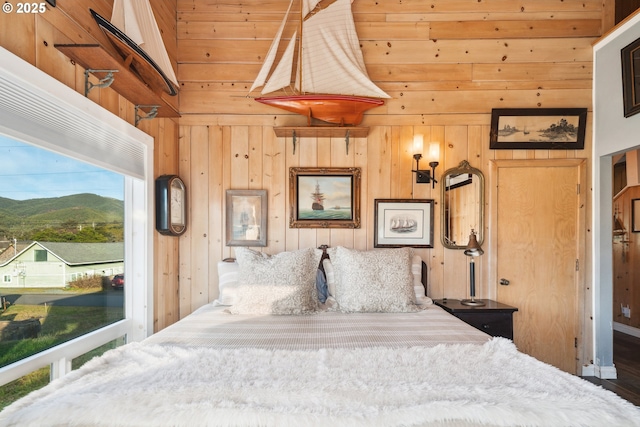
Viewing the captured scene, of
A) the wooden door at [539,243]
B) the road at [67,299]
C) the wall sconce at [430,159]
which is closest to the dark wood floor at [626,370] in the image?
the wooden door at [539,243]

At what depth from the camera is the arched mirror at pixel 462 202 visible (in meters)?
2.76

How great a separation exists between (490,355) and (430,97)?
6.99 ft

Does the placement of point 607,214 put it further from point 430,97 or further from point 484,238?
point 430,97

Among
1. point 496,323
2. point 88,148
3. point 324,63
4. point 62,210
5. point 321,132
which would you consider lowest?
point 496,323

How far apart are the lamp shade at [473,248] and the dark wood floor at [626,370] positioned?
1.43m

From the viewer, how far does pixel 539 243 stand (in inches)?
109

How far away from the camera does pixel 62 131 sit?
5.04 feet

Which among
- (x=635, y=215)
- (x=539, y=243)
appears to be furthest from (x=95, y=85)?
(x=635, y=215)

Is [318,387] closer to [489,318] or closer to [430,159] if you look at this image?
[489,318]

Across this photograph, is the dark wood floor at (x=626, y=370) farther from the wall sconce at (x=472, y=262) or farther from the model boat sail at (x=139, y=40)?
the model boat sail at (x=139, y=40)

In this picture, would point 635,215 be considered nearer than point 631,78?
No

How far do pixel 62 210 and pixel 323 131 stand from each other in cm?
177

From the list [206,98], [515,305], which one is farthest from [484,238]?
[206,98]

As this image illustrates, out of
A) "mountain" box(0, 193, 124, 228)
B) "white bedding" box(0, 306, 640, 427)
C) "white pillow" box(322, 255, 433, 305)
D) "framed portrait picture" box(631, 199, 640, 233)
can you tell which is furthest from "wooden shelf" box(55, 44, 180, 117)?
"framed portrait picture" box(631, 199, 640, 233)
